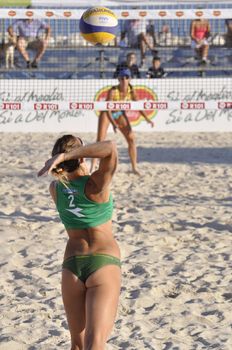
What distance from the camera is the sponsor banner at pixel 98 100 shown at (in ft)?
49.2

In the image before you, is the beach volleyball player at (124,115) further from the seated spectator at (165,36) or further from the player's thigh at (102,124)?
the seated spectator at (165,36)

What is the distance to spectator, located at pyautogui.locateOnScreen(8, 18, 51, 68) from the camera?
51.8 feet

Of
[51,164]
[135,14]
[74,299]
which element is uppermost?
[135,14]

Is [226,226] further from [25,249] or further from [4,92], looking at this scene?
[4,92]

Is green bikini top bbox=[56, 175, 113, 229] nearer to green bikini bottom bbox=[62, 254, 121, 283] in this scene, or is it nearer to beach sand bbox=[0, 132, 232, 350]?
green bikini bottom bbox=[62, 254, 121, 283]

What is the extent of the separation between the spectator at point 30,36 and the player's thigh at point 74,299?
1190cm

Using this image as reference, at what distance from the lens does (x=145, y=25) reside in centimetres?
1659

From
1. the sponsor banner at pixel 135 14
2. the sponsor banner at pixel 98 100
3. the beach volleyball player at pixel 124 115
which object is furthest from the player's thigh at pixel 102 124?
the sponsor banner at pixel 98 100

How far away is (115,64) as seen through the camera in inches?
648

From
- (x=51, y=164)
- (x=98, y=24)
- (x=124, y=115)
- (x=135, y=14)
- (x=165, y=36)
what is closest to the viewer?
(x=51, y=164)

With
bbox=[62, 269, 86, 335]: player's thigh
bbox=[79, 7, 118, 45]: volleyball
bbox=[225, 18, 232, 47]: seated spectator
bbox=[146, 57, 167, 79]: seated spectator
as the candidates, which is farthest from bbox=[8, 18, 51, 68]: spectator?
bbox=[62, 269, 86, 335]: player's thigh

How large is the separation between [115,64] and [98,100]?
154 centimetres

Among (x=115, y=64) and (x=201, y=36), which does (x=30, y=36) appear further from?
(x=201, y=36)

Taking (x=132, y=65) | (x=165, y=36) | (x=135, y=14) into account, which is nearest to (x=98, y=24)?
(x=135, y=14)
